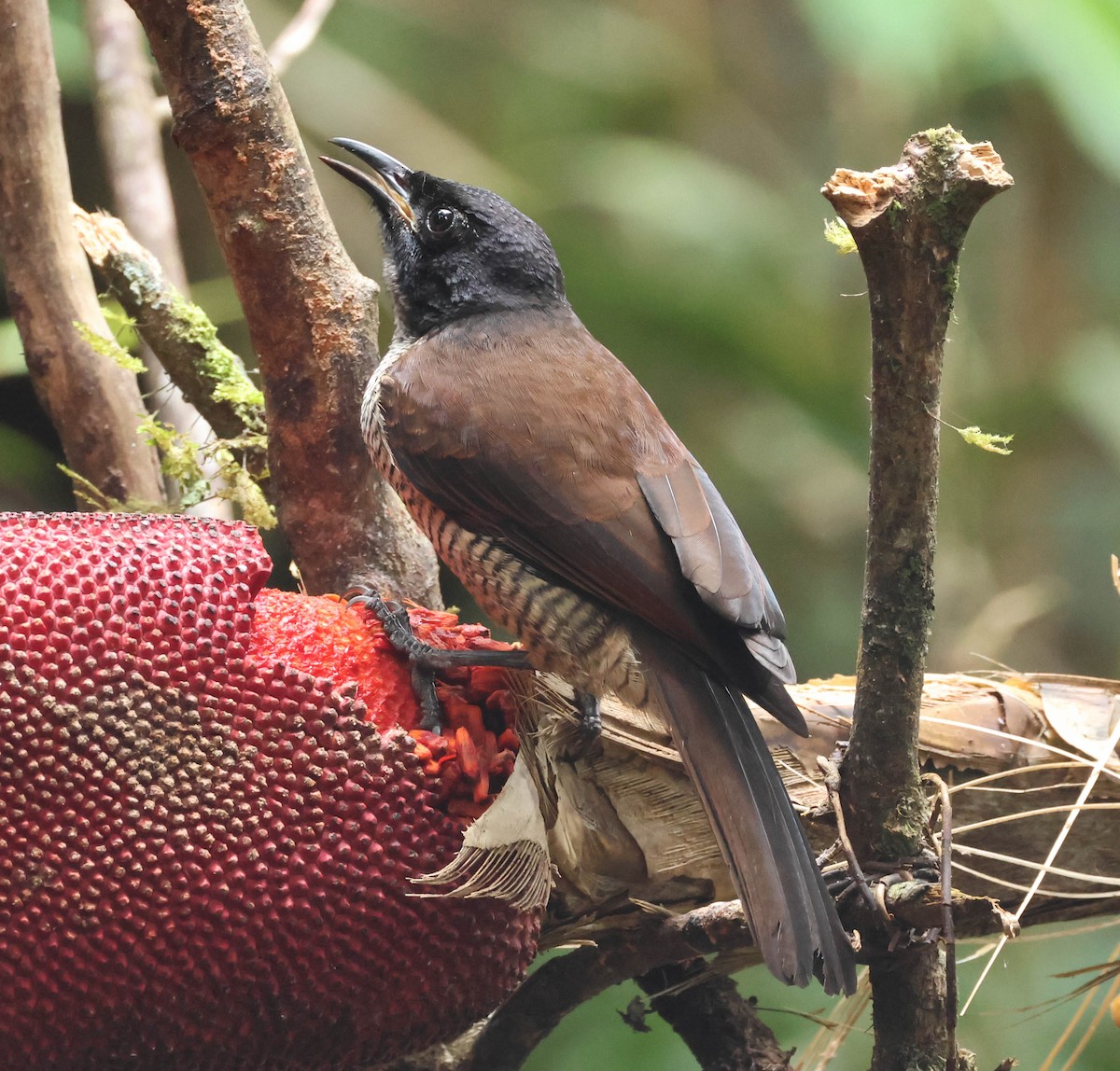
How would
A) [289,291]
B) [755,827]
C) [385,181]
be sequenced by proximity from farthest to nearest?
[385,181]
[289,291]
[755,827]

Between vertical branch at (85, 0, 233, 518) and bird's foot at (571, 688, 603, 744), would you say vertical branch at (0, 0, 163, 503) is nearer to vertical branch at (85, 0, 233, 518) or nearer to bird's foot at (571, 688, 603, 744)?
vertical branch at (85, 0, 233, 518)

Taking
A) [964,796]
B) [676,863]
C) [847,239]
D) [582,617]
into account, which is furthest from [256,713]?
[964,796]

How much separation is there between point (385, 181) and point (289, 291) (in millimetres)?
432

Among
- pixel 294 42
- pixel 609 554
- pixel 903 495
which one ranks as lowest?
pixel 609 554

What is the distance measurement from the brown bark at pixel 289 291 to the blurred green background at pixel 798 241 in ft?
3.87

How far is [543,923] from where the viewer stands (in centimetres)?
148

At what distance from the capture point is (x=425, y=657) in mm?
1403

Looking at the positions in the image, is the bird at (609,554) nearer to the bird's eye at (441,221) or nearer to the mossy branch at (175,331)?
the bird's eye at (441,221)

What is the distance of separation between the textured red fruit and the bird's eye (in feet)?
2.44

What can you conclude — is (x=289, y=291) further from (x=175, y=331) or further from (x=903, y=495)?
(x=903, y=495)

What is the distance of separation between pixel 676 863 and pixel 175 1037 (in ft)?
1.81

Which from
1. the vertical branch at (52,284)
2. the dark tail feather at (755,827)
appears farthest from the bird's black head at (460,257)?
the dark tail feather at (755,827)

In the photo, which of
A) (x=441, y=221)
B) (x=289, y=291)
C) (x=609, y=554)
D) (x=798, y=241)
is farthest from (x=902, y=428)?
(x=798, y=241)

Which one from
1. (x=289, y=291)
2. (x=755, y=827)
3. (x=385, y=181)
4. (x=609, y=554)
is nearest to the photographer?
(x=755, y=827)
